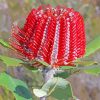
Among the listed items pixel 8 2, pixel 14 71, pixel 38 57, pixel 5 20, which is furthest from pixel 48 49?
pixel 8 2

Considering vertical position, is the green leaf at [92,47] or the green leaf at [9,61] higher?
the green leaf at [92,47]

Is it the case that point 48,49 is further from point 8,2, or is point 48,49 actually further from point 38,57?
point 8,2

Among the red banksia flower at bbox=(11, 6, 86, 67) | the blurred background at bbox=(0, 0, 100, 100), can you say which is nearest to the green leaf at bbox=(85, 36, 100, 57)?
the red banksia flower at bbox=(11, 6, 86, 67)

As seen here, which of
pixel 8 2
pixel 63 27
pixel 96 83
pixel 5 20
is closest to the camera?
pixel 63 27

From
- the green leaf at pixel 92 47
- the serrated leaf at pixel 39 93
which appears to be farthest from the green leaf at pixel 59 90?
the green leaf at pixel 92 47

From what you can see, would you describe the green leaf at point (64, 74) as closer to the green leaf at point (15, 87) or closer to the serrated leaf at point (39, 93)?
the green leaf at point (15, 87)

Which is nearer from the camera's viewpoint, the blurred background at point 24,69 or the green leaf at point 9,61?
the green leaf at point 9,61

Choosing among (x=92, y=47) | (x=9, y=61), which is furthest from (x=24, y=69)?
(x=9, y=61)

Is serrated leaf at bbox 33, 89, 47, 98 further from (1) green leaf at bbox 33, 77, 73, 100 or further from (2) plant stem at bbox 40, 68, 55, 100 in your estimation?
(2) plant stem at bbox 40, 68, 55, 100

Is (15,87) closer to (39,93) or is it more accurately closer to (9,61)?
(9,61)
